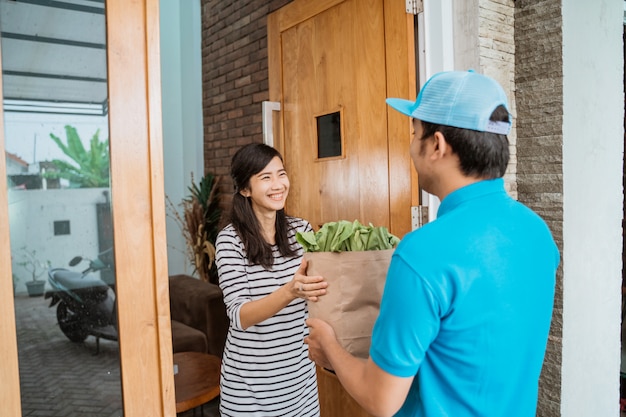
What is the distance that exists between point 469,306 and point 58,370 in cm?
104

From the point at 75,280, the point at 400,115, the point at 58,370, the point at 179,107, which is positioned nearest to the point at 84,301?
the point at 75,280

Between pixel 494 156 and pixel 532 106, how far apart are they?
1.48m

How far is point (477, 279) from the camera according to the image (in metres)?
0.89

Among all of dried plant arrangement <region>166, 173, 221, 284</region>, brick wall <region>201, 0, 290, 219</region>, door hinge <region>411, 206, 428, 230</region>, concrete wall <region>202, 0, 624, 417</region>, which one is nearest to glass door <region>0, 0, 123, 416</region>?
door hinge <region>411, 206, 428, 230</region>

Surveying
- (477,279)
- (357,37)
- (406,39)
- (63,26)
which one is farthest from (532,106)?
(63,26)

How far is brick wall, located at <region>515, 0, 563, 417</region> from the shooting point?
214 centimetres

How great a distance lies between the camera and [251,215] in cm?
185

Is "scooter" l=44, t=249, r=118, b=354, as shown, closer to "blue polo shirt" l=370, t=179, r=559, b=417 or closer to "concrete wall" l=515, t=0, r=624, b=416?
"blue polo shirt" l=370, t=179, r=559, b=417

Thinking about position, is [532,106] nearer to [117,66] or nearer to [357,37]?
[357,37]

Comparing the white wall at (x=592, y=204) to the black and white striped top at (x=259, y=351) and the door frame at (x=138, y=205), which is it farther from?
the door frame at (x=138, y=205)

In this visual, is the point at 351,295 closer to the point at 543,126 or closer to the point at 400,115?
the point at 400,115

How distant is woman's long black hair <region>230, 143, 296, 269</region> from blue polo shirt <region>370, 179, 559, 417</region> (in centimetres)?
88

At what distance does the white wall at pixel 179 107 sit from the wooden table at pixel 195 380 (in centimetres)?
255

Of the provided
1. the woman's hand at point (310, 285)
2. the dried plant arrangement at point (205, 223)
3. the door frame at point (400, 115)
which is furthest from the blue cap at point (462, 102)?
the dried plant arrangement at point (205, 223)
